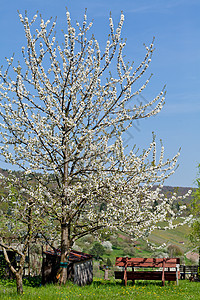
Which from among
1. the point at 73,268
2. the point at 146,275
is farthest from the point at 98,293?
the point at 146,275

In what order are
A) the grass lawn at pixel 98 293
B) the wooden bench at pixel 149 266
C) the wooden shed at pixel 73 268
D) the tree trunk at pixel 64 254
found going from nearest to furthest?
the grass lawn at pixel 98 293 → the tree trunk at pixel 64 254 → the wooden shed at pixel 73 268 → the wooden bench at pixel 149 266

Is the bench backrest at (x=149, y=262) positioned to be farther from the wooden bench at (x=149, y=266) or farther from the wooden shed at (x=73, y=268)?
the wooden shed at (x=73, y=268)

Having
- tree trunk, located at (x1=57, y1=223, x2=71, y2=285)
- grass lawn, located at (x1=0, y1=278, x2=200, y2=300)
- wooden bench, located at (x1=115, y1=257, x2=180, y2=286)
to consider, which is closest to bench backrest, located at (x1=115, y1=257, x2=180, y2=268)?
wooden bench, located at (x1=115, y1=257, x2=180, y2=286)

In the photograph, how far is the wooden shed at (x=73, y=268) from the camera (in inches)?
532

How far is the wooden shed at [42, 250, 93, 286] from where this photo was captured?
13523 mm

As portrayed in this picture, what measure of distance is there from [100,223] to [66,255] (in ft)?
6.08

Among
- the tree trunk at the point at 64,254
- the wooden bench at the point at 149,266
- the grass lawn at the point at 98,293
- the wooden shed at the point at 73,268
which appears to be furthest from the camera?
the wooden bench at the point at 149,266

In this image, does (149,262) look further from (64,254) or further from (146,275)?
(64,254)

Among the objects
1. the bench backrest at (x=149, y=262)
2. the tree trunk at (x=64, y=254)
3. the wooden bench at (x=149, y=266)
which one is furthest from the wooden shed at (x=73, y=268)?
the bench backrest at (x=149, y=262)

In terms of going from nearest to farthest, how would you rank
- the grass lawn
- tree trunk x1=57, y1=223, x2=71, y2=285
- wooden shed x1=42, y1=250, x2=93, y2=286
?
the grass lawn, tree trunk x1=57, y1=223, x2=71, y2=285, wooden shed x1=42, y1=250, x2=93, y2=286

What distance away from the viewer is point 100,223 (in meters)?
12.6

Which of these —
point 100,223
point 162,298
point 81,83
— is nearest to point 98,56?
point 81,83

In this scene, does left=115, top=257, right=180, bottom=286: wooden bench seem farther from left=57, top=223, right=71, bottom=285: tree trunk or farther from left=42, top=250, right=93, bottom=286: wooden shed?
left=57, top=223, right=71, bottom=285: tree trunk

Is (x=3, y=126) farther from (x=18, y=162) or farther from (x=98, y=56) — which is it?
(x=98, y=56)
